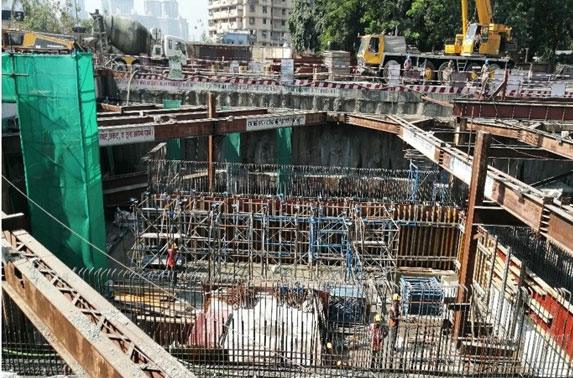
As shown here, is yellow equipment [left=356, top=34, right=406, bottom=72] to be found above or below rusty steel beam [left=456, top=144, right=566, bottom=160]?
above

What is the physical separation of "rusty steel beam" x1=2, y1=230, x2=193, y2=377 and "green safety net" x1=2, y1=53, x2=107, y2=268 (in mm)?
5646

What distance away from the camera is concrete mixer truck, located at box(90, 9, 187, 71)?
32094 millimetres

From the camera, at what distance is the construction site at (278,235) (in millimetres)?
7617

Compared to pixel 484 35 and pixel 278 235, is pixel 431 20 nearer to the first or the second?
pixel 484 35

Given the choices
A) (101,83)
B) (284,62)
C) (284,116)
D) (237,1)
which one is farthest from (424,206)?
(237,1)

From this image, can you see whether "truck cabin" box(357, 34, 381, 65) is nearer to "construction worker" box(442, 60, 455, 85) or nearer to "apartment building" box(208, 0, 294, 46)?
"construction worker" box(442, 60, 455, 85)

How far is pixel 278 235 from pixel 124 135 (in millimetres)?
5249

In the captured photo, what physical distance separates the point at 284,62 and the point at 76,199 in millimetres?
11818

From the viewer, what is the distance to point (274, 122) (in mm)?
16297

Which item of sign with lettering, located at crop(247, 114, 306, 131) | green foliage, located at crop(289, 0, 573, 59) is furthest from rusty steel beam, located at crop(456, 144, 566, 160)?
green foliage, located at crop(289, 0, 573, 59)

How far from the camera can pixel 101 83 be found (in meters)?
21.6

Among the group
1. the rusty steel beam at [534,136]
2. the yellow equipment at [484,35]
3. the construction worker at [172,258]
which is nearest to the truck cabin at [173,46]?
the yellow equipment at [484,35]

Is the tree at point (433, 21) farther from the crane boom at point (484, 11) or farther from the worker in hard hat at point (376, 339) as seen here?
the worker in hard hat at point (376, 339)

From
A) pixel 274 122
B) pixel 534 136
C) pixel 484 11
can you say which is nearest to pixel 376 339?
pixel 534 136
